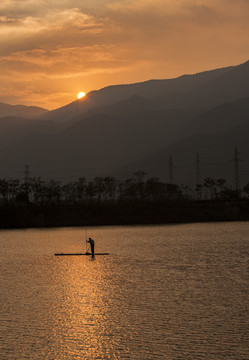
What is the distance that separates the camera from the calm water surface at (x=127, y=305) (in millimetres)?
33938

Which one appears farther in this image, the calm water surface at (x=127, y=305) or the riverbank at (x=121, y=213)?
the riverbank at (x=121, y=213)

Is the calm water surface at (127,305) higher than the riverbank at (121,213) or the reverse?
the reverse

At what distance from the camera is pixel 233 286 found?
53.8 meters

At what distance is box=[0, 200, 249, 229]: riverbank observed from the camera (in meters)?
161

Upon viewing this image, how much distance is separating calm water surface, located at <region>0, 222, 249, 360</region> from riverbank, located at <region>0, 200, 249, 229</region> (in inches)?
2859

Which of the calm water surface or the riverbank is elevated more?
the riverbank

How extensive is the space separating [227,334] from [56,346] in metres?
11.6

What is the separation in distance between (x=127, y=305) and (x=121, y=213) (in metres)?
123

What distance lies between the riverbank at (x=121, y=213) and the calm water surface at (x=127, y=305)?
2859 inches

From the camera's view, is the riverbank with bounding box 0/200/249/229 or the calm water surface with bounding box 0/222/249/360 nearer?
the calm water surface with bounding box 0/222/249/360

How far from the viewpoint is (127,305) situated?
153 ft

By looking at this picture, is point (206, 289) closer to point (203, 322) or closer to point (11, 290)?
point (203, 322)

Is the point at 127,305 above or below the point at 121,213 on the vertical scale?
below

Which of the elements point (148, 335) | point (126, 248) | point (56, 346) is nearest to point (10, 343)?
point (56, 346)
